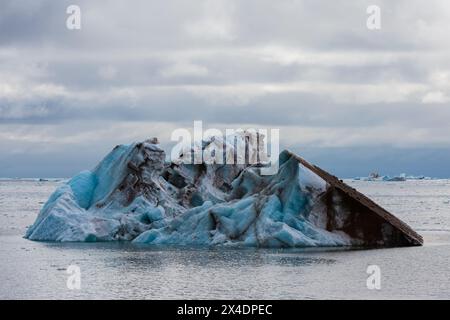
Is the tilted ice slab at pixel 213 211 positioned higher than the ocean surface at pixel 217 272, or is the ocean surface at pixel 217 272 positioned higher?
the tilted ice slab at pixel 213 211

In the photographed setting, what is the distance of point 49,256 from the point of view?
104 feet

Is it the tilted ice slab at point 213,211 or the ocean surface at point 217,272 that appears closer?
the ocean surface at point 217,272

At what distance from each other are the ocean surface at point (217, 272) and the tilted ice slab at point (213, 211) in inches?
44.5

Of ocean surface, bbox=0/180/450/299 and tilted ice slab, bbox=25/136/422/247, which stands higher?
tilted ice slab, bbox=25/136/422/247

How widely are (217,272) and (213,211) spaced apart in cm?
705

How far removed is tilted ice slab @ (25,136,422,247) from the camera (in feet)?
110

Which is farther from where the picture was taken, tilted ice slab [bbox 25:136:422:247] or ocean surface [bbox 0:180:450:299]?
tilted ice slab [bbox 25:136:422:247]

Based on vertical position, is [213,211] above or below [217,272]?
above

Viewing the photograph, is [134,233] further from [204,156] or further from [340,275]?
[340,275]

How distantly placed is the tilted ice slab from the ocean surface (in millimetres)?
1130

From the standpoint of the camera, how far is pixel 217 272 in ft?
89.9

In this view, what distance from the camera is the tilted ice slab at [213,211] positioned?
33.5 metres

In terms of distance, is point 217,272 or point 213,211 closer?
point 217,272
